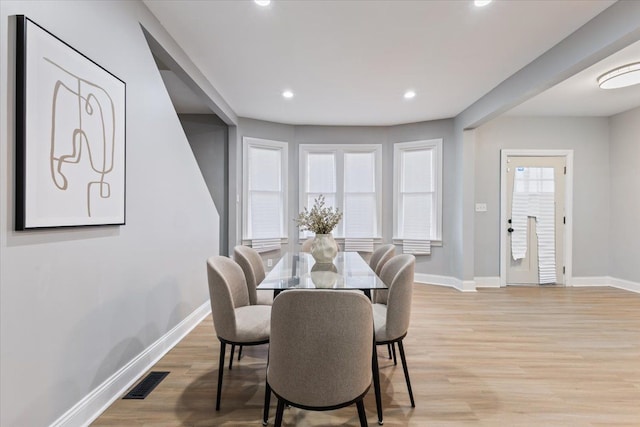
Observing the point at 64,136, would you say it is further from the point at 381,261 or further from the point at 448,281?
the point at 448,281

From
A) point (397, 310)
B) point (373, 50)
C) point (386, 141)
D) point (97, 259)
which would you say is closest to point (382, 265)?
point (397, 310)

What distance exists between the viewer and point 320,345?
4.43ft

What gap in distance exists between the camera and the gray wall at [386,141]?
17.1 ft

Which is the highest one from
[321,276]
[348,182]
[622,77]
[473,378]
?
[622,77]

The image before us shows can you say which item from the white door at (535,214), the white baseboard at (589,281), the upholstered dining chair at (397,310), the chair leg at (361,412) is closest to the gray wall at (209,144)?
the upholstered dining chair at (397,310)

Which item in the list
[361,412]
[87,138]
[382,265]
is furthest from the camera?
[382,265]

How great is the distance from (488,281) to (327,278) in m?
4.03

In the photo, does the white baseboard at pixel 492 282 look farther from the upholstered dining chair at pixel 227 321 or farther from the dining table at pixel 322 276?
the upholstered dining chair at pixel 227 321

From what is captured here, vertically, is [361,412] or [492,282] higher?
[361,412]

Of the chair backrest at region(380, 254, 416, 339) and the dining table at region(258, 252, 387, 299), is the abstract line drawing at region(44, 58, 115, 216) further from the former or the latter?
the chair backrest at region(380, 254, 416, 339)

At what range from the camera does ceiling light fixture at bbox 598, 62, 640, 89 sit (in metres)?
3.31

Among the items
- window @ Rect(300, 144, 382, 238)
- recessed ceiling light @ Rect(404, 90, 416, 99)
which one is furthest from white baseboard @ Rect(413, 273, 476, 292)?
recessed ceiling light @ Rect(404, 90, 416, 99)

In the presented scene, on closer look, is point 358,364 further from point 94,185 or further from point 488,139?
point 488,139

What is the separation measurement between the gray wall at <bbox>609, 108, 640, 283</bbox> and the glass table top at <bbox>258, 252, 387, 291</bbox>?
4713mm
